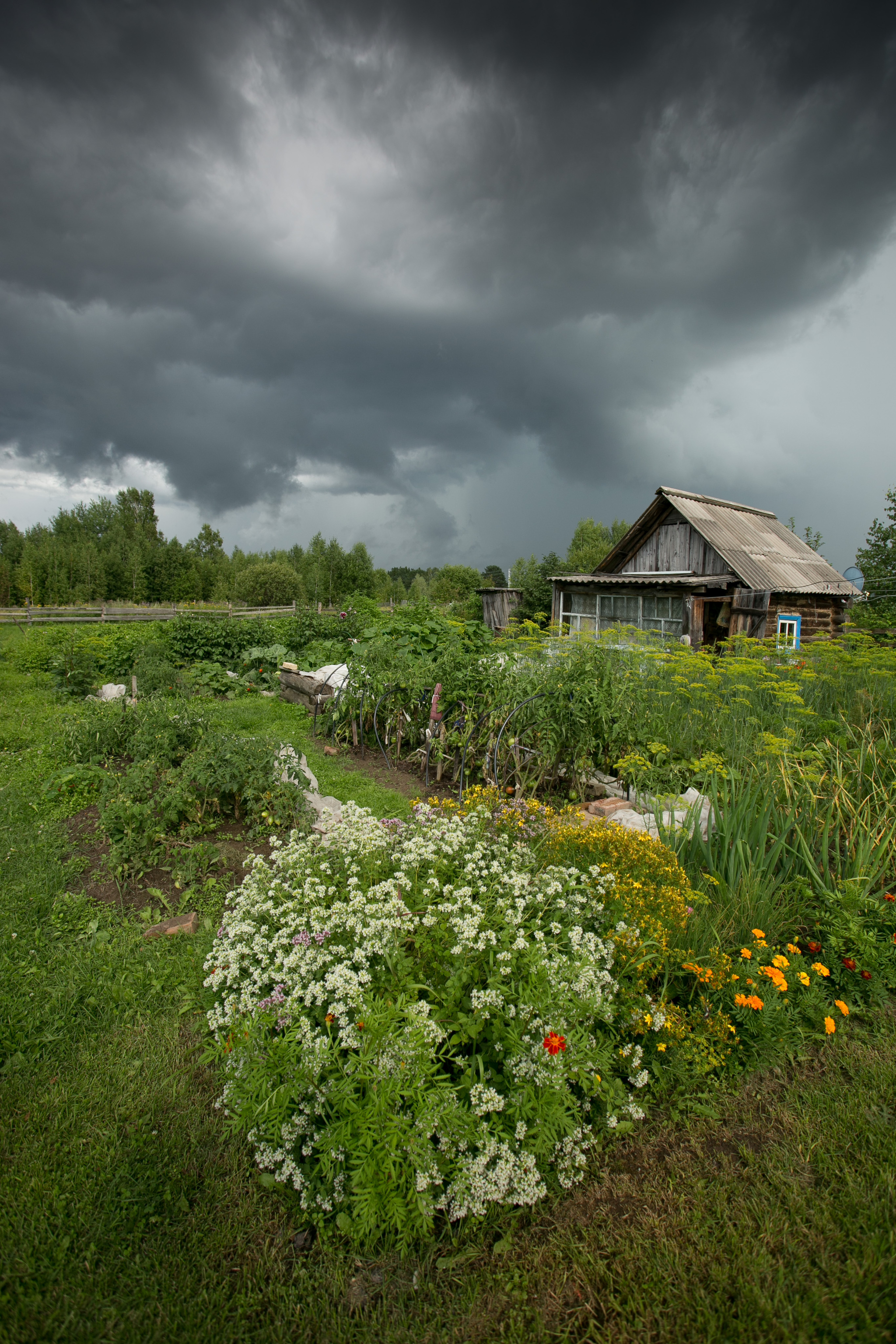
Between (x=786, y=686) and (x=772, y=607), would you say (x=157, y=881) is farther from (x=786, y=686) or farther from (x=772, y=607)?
(x=772, y=607)

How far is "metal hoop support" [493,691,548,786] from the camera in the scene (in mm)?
4680

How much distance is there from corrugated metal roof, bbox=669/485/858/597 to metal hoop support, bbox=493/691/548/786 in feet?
31.4

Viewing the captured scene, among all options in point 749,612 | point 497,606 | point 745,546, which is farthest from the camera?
point 497,606

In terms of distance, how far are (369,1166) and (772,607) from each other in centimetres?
1380

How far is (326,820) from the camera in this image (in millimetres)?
3250

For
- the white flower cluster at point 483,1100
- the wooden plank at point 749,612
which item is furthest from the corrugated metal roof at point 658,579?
the white flower cluster at point 483,1100

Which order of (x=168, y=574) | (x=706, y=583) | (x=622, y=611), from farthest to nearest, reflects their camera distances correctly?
(x=168, y=574)
(x=622, y=611)
(x=706, y=583)

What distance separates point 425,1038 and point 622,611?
553 inches

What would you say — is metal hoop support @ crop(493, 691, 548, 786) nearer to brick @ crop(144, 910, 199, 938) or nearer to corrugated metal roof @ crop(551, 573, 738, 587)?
brick @ crop(144, 910, 199, 938)

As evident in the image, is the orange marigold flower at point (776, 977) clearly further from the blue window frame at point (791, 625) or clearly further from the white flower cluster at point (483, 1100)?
the blue window frame at point (791, 625)

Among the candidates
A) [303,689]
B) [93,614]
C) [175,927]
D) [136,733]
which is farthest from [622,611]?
[93,614]

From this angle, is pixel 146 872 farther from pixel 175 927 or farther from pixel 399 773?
pixel 399 773

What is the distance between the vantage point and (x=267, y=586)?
40.5m

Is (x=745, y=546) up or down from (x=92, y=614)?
up
